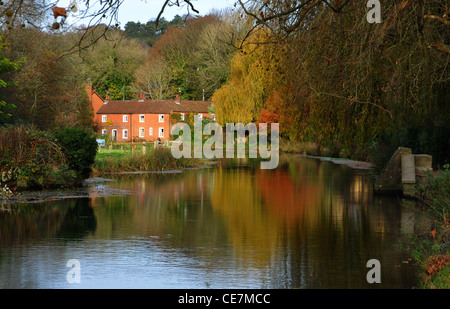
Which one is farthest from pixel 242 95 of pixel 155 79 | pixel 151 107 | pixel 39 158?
pixel 39 158

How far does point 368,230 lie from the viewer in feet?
46.5

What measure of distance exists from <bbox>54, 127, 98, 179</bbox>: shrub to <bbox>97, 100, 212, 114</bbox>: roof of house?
205 ft

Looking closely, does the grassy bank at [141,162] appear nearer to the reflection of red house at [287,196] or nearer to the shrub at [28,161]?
the reflection of red house at [287,196]

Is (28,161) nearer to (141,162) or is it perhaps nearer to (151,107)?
(141,162)

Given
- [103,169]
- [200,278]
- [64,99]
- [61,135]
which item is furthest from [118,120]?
[200,278]

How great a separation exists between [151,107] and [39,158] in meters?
66.4

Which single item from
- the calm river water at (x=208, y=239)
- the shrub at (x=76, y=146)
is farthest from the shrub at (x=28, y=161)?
the calm river water at (x=208, y=239)

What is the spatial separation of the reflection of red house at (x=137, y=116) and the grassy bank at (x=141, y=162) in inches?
1960

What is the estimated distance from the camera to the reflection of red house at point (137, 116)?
87.2m

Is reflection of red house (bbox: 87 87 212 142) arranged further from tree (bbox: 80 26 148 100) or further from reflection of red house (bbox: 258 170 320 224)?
reflection of red house (bbox: 258 170 320 224)

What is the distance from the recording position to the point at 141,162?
115 feet

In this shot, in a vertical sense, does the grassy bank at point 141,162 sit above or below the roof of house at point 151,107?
below

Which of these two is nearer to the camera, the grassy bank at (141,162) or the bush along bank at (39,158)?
the bush along bank at (39,158)
